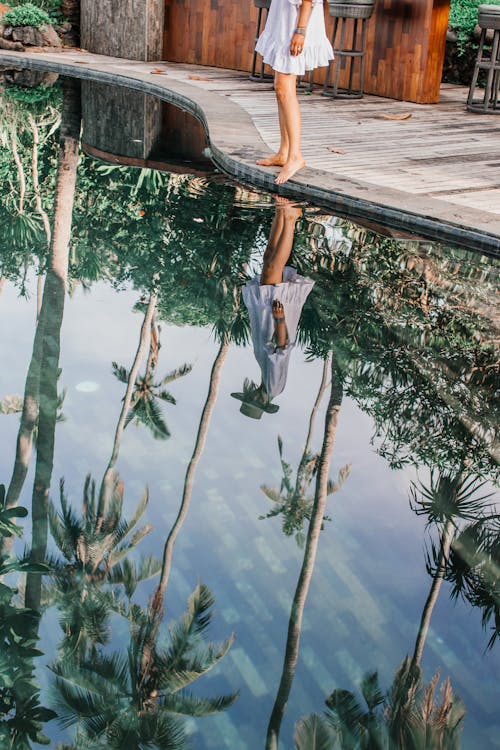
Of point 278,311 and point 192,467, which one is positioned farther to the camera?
point 278,311

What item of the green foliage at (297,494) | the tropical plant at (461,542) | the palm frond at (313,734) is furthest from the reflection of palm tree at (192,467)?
the tropical plant at (461,542)

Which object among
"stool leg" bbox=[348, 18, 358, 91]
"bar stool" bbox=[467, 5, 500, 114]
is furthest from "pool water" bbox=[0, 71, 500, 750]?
"stool leg" bbox=[348, 18, 358, 91]

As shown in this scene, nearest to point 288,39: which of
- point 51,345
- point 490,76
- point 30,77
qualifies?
point 51,345

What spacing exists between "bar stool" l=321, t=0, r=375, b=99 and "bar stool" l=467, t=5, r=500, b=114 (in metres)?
1.18

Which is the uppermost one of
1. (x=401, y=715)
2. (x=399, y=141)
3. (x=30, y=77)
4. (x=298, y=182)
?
(x=30, y=77)

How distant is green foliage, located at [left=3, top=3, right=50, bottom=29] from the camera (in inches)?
516

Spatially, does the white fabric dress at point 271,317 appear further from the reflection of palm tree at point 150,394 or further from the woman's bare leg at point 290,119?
the woman's bare leg at point 290,119

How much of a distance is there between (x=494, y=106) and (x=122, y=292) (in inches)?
263

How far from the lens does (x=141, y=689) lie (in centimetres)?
192

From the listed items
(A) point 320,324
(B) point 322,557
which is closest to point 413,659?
(B) point 322,557

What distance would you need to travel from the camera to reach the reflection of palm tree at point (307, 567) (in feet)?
6.14

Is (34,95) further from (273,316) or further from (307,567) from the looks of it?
(307,567)

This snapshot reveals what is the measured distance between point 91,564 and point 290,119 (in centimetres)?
416

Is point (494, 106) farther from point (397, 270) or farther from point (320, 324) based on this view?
point (320, 324)
